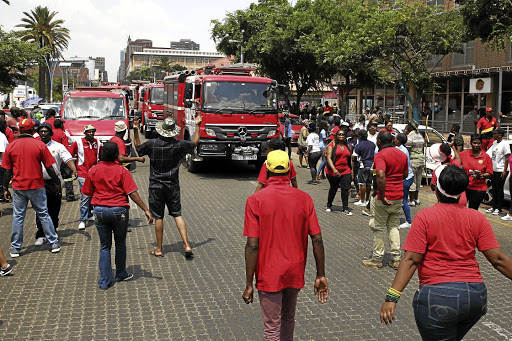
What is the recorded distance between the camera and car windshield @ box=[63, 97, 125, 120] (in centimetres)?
1656

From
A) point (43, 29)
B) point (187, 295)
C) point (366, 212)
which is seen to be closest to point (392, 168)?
point (187, 295)

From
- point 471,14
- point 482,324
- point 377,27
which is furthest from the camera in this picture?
point 377,27

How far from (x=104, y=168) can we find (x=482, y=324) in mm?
4412

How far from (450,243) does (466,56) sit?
106ft

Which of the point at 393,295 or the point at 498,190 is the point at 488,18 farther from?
the point at 393,295

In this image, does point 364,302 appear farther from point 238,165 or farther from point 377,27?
point 377,27

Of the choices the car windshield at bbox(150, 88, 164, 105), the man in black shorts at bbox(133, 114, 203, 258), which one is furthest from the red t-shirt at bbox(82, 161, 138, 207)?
the car windshield at bbox(150, 88, 164, 105)

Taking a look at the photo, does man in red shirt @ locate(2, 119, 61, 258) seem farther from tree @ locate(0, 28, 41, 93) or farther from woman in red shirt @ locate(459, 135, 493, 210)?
tree @ locate(0, 28, 41, 93)

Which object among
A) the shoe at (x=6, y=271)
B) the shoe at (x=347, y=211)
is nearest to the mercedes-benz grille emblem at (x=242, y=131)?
the shoe at (x=347, y=211)

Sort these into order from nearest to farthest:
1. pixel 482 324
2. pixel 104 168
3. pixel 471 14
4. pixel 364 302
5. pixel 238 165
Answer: pixel 482 324, pixel 364 302, pixel 104 168, pixel 471 14, pixel 238 165

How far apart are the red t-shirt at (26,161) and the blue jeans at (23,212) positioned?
0.12 m

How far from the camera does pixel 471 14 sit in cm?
1770

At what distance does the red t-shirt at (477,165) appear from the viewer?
947 centimetres

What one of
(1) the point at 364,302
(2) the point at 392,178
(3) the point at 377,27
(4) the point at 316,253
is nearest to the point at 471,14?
(3) the point at 377,27
